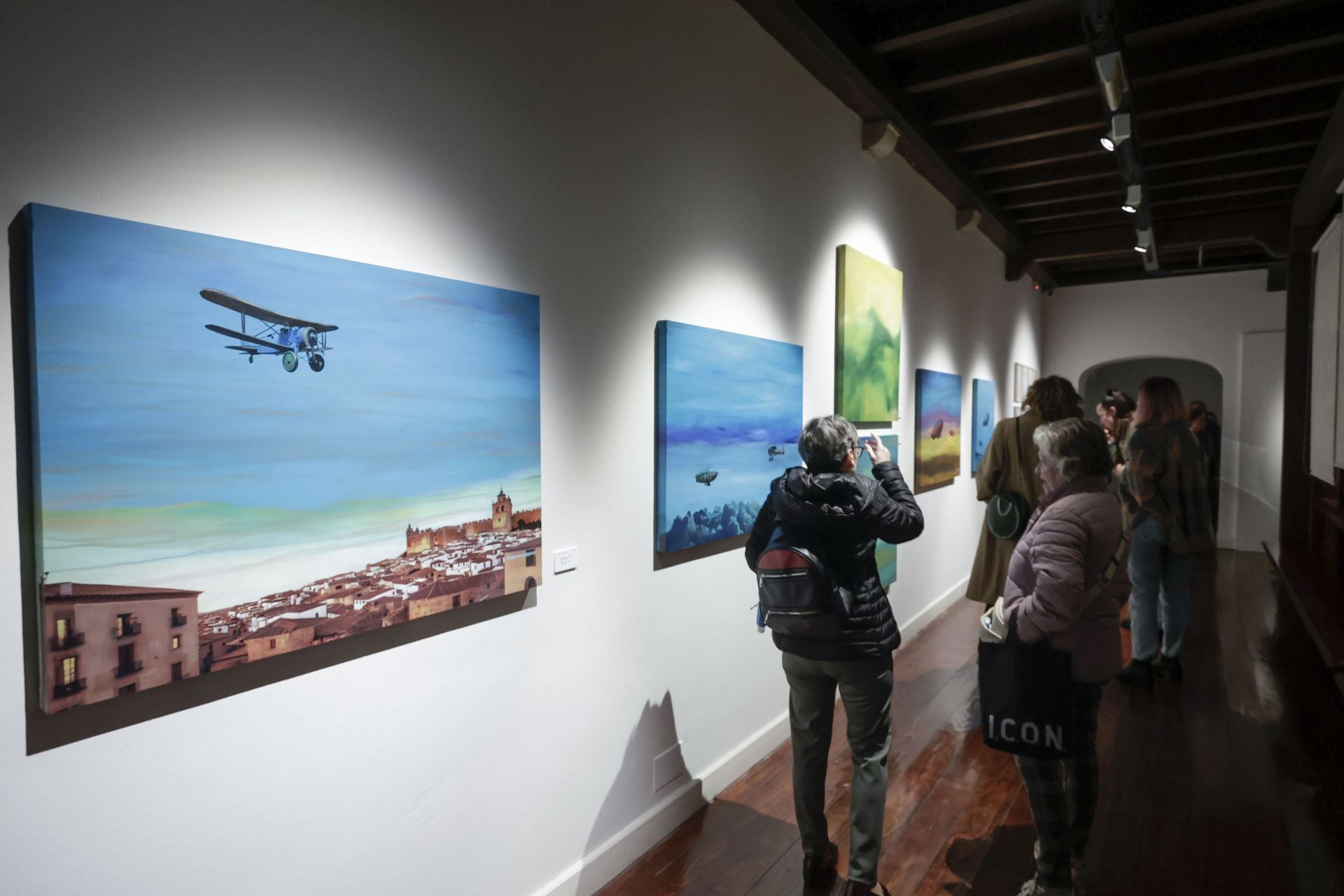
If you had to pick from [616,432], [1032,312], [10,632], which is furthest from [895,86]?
[1032,312]

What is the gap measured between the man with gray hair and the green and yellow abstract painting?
1823mm

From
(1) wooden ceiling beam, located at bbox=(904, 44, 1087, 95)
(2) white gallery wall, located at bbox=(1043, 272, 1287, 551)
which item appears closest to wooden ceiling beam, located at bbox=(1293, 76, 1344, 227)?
(1) wooden ceiling beam, located at bbox=(904, 44, 1087, 95)

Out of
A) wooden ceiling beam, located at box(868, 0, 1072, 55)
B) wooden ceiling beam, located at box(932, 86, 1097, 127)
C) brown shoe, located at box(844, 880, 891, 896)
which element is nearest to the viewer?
brown shoe, located at box(844, 880, 891, 896)

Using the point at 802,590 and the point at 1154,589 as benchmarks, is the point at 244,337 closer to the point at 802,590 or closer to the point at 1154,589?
the point at 802,590

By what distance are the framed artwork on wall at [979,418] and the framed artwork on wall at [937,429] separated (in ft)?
1.53

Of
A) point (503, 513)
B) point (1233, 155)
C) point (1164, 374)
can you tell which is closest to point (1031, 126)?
point (1233, 155)

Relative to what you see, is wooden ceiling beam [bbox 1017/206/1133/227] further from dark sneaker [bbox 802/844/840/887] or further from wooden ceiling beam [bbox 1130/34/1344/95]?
dark sneaker [bbox 802/844/840/887]

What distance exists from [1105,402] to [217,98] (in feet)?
18.7

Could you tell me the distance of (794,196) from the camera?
12.2 ft

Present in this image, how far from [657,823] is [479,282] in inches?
81.2

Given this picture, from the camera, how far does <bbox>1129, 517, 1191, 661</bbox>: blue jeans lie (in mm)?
4270

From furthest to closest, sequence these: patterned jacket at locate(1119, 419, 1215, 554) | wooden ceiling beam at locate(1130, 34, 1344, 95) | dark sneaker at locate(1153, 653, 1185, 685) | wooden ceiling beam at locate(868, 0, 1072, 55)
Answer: dark sneaker at locate(1153, 653, 1185, 685)
patterned jacket at locate(1119, 419, 1215, 554)
wooden ceiling beam at locate(1130, 34, 1344, 95)
wooden ceiling beam at locate(868, 0, 1072, 55)

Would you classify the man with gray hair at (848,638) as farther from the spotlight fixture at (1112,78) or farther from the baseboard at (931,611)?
the baseboard at (931,611)

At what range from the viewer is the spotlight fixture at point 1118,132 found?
4.13 m
